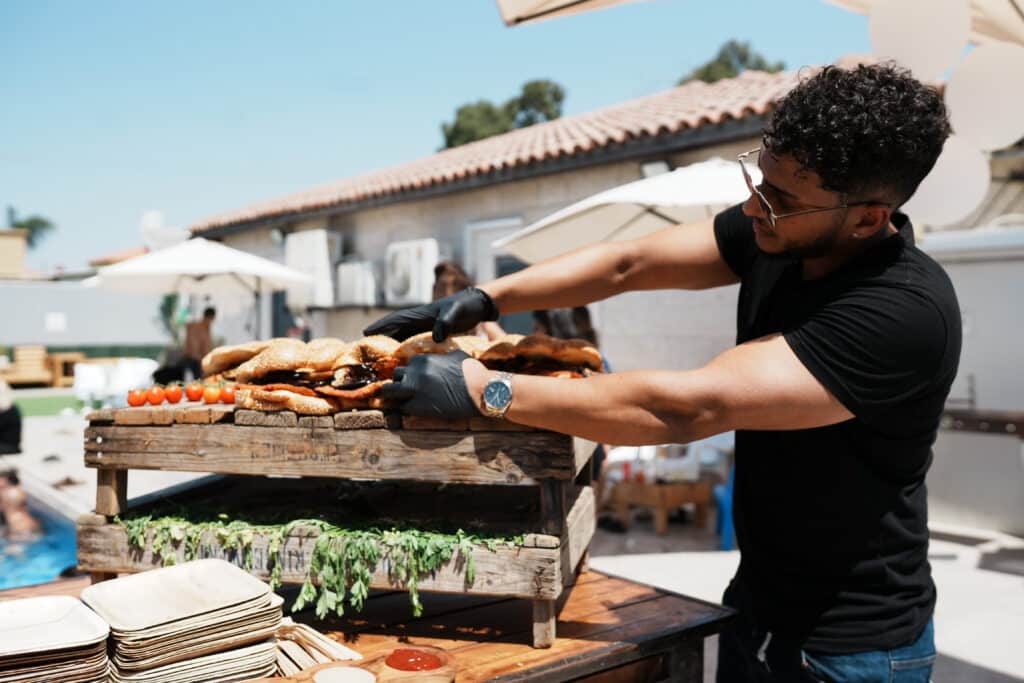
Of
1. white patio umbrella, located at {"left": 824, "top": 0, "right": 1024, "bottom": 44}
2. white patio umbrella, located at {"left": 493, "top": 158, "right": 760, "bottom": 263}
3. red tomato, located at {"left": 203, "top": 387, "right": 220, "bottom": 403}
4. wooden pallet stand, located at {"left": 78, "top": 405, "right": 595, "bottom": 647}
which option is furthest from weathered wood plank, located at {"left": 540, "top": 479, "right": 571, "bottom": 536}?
white patio umbrella, located at {"left": 493, "top": 158, "right": 760, "bottom": 263}

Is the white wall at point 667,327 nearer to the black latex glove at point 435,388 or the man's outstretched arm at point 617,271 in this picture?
the man's outstretched arm at point 617,271

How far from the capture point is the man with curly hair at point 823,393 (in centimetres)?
149

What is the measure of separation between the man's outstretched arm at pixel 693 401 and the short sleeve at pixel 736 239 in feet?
1.85

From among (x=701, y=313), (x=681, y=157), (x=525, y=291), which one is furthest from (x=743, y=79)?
(x=525, y=291)

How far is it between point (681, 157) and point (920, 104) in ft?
23.0

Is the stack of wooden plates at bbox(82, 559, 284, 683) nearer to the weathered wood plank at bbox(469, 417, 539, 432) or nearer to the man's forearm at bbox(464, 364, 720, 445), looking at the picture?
the weathered wood plank at bbox(469, 417, 539, 432)

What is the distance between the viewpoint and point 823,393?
1.48m

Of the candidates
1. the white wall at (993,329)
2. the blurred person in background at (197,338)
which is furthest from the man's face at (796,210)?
the blurred person in background at (197,338)

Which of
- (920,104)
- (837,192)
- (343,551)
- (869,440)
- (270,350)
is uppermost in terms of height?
(920,104)

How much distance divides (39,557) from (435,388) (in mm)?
7402

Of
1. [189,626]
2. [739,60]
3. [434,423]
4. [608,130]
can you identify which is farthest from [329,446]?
[739,60]

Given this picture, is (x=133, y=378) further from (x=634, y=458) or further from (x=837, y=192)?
(x=837, y=192)

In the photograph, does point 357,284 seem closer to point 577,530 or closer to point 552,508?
point 577,530

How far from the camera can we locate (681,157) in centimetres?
828
